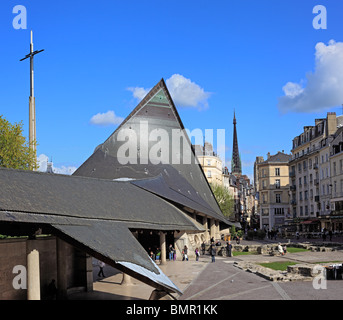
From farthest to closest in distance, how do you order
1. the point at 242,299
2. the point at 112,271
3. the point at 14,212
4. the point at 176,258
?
1. the point at 176,258
2. the point at 112,271
3. the point at 242,299
4. the point at 14,212

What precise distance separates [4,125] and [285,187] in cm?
7907

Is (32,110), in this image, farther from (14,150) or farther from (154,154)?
(154,154)

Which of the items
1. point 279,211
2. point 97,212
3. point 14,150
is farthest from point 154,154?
point 279,211

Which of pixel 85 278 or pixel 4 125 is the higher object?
pixel 4 125

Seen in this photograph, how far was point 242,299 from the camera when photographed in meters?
20.3

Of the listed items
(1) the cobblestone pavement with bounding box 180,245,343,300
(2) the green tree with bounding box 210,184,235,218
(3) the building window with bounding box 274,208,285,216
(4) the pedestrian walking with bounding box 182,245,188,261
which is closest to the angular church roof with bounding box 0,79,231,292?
(1) the cobblestone pavement with bounding box 180,245,343,300

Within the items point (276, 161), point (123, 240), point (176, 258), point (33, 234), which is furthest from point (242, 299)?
point (276, 161)

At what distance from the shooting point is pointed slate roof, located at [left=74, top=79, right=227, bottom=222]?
5416 cm

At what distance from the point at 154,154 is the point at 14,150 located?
24.7 meters

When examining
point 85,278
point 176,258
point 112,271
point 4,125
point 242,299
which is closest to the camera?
point 242,299

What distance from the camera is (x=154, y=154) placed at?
59562mm

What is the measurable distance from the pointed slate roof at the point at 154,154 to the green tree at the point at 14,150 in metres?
15.7

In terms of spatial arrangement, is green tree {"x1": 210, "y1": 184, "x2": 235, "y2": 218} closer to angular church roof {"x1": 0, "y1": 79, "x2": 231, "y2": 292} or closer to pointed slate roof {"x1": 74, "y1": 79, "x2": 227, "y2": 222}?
pointed slate roof {"x1": 74, "y1": 79, "x2": 227, "y2": 222}
